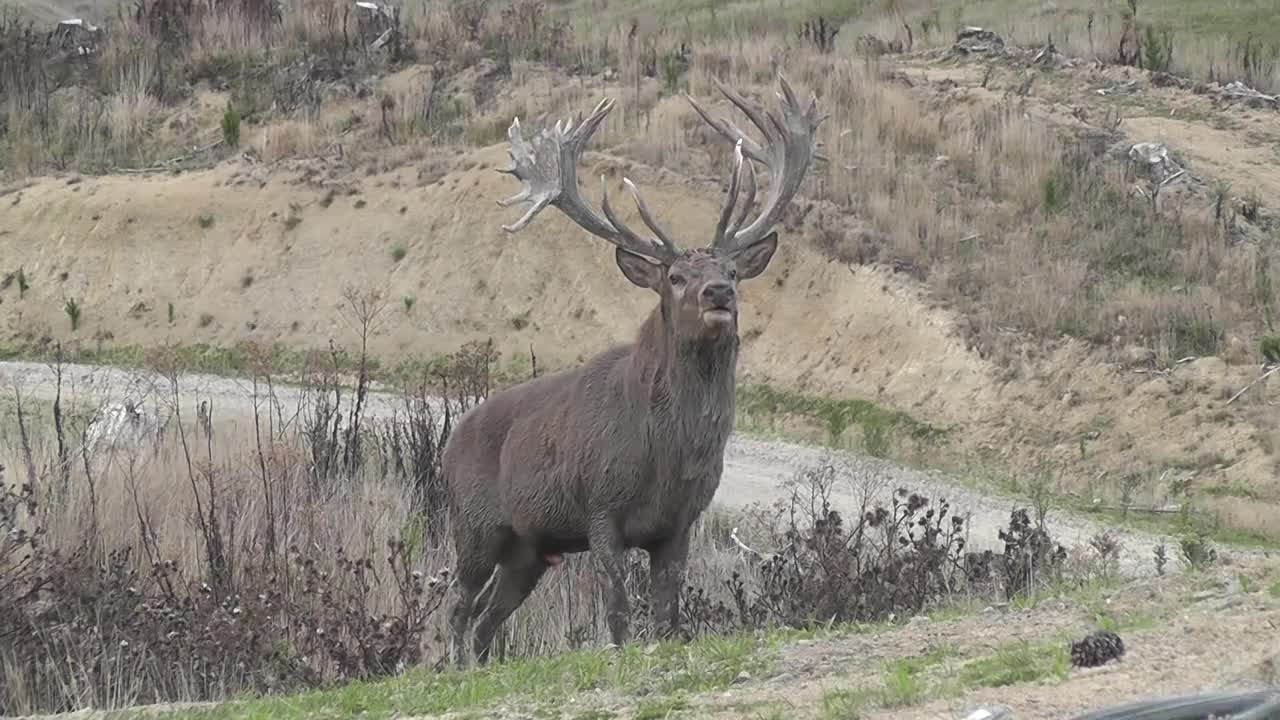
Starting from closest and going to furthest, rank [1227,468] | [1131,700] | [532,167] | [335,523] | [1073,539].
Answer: [1131,700] → [532,167] → [335,523] → [1073,539] → [1227,468]

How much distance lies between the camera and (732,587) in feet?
39.3

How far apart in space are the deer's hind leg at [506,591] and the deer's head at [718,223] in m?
1.90

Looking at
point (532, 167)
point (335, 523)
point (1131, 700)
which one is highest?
point (532, 167)

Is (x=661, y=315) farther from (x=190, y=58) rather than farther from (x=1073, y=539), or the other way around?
(x=190, y=58)

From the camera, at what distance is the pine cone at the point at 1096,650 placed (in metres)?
6.82

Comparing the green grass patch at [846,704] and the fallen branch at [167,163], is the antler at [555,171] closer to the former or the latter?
the green grass patch at [846,704]

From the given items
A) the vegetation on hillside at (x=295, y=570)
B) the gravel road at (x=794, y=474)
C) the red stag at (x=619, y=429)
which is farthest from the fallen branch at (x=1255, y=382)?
the red stag at (x=619, y=429)

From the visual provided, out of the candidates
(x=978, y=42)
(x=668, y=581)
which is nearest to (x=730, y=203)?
(x=668, y=581)

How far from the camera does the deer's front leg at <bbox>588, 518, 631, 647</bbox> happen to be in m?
10.1

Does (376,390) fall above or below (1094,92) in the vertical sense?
below

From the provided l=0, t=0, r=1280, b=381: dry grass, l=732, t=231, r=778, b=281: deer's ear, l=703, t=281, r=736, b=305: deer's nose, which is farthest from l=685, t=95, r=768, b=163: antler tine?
l=0, t=0, r=1280, b=381: dry grass

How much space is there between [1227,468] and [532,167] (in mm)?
11395

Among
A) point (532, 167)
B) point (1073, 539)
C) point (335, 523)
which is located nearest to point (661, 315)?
point (532, 167)

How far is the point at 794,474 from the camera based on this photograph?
19578 millimetres
